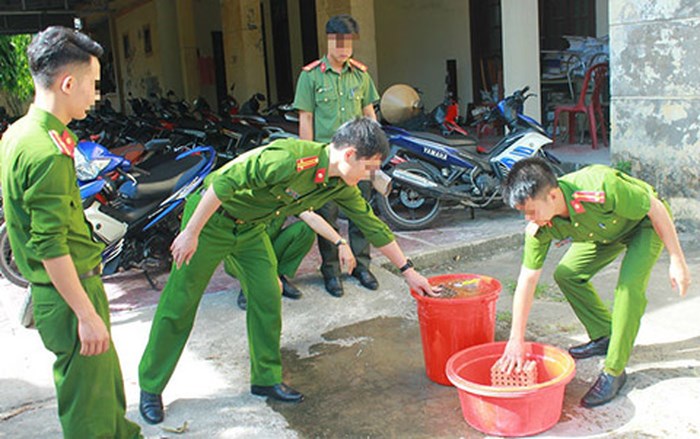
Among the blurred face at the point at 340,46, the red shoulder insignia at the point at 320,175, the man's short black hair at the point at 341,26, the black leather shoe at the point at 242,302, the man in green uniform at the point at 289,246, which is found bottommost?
the black leather shoe at the point at 242,302

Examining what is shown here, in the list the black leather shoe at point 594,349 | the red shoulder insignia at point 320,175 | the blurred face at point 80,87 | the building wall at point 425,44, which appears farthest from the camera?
the building wall at point 425,44

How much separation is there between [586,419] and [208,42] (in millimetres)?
16579

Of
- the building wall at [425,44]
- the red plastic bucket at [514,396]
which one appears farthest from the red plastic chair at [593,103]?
the red plastic bucket at [514,396]

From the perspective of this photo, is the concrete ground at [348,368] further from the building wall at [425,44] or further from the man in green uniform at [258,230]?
the building wall at [425,44]

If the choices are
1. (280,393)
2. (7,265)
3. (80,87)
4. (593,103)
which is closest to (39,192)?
(80,87)

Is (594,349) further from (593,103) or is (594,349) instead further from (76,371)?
(593,103)

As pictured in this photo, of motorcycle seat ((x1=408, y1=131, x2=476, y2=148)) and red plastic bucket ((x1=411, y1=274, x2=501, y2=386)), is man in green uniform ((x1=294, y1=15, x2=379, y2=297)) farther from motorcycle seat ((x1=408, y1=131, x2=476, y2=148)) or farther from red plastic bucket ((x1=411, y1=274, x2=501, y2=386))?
motorcycle seat ((x1=408, y1=131, x2=476, y2=148))

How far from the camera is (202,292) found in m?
3.43

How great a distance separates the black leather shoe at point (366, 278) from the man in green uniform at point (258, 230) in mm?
1309

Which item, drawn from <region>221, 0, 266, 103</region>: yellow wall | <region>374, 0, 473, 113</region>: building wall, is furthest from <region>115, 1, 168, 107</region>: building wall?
<region>374, 0, 473, 113</region>: building wall

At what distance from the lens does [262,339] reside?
11.6 feet

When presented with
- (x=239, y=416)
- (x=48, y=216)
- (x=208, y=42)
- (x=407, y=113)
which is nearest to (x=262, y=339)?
(x=239, y=416)

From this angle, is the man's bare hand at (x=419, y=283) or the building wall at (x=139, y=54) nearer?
the man's bare hand at (x=419, y=283)

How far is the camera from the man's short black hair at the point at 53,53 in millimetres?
2406
